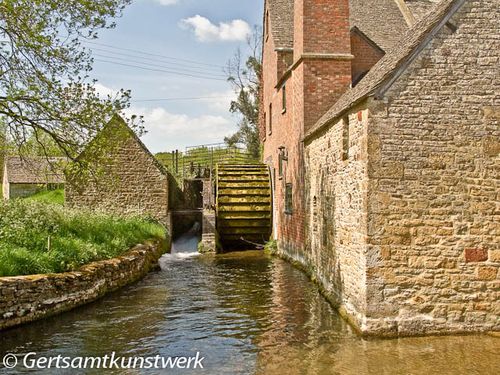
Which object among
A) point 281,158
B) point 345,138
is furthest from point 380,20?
point 345,138

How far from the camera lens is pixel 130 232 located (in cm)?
1353

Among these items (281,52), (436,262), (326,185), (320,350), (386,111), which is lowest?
(320,350)

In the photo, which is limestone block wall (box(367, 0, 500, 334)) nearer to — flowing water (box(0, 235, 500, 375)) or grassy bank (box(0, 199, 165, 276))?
flowing water (box(0, 235, 500, 375))

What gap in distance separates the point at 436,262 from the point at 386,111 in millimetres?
2289

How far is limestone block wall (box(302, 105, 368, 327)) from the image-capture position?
7016mm

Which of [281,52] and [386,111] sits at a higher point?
[281,52]

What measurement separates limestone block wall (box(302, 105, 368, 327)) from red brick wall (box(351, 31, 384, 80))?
484 cm

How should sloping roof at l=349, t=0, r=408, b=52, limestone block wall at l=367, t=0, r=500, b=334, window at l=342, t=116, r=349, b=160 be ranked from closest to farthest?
limestone block wall at l=367, t=0, r=500, b=334
window at l=342, t=116, r=349, b=160
sloping roof at l=349, t=0, r=408, b=52

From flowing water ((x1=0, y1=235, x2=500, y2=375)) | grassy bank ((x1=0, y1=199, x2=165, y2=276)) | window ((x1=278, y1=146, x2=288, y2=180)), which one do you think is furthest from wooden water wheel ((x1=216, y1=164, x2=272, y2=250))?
flowing water ((x1=0, y1=235, x2=500, y2=375))

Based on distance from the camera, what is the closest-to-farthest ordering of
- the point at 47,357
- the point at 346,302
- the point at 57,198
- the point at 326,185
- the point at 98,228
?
the point at 47,357
the point at 346,302
the point at 326,185
the point at 98,228
the point at 57,198

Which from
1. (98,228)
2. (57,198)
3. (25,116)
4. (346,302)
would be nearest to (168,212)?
(98,228)

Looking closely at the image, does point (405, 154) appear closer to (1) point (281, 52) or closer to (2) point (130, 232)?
(2) point (130, 232)

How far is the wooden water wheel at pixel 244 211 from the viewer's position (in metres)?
17.6

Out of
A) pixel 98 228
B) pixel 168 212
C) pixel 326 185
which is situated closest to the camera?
pixel 326 185
